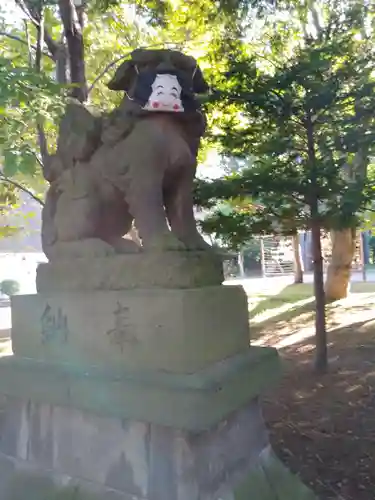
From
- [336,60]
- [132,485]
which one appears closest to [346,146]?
Answer: [336,60]

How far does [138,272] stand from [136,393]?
517mm

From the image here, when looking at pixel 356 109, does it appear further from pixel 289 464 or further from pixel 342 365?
pixel 289 464

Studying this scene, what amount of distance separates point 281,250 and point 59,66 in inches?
542

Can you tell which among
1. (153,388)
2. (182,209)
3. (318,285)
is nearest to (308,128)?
(318,285)

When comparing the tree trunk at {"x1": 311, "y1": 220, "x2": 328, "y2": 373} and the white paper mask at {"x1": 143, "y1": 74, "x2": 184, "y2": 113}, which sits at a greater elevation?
the white paper mask at {"x1": 143, "y1": 74, "x2": 184, "y2": 113}

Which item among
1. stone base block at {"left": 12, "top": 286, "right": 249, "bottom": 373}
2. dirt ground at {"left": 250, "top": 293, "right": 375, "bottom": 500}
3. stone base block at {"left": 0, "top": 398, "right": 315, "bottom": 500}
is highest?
stone base block at {"left": 12, "top": 286, "right": 249, "bottom": 373}

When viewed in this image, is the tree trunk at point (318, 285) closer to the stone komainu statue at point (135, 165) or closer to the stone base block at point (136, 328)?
the stone komainu statue at point (135, 165)

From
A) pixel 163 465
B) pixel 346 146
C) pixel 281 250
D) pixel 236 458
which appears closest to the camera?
pixel 163 465

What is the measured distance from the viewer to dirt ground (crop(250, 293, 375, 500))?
9.94ft

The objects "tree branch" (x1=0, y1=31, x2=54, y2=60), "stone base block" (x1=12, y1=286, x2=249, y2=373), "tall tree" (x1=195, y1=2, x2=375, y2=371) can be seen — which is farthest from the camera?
"tree branch" (x1=0, y1=31, x2=54, y2=60)

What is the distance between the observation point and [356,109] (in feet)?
15.2

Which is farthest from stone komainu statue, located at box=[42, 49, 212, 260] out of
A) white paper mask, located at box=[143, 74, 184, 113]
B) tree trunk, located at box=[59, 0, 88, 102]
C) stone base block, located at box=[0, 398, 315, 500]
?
tree trunk, located at box=[59, 0, 88, 102]

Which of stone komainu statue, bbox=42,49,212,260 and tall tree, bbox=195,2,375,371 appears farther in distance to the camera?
tall tree, bbox=195,2,375,371

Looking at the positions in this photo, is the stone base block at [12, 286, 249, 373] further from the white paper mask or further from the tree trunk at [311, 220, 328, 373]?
the tree trunk at [311, 220, 328, 373]
